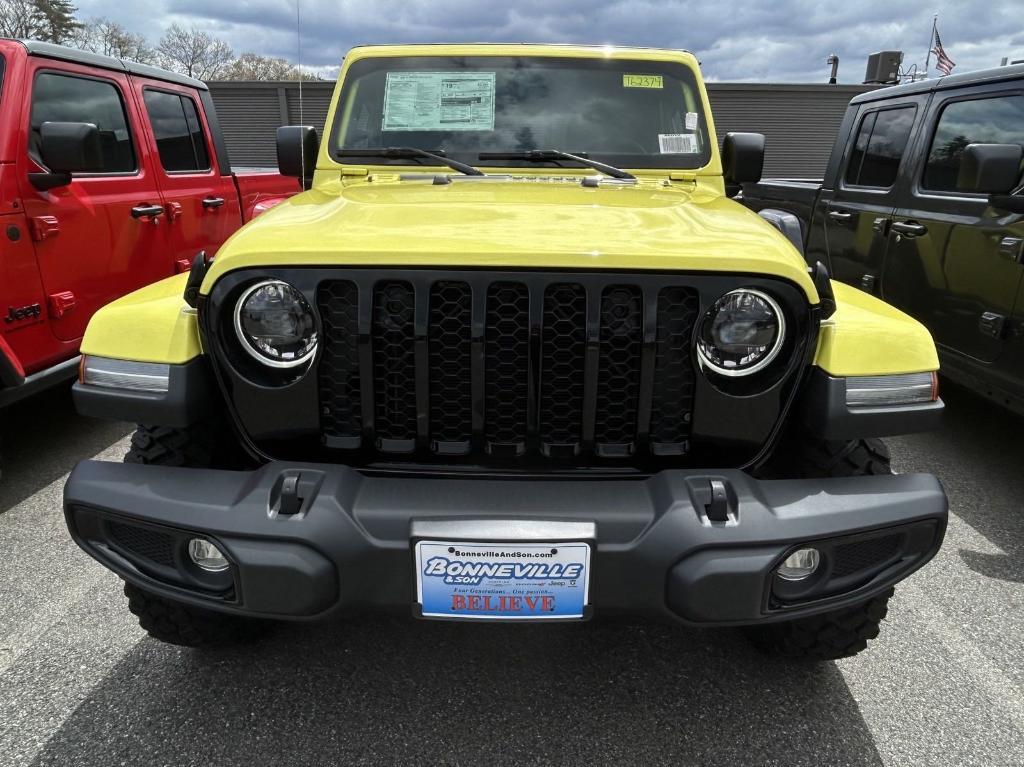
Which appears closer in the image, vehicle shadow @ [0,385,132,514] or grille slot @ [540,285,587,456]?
grille slot @ [540,285,587,456]

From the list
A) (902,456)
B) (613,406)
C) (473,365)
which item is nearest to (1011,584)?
(902,456)

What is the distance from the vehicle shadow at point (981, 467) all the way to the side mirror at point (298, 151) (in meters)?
3.17

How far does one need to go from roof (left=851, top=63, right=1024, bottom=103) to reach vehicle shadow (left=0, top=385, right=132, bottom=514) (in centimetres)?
484

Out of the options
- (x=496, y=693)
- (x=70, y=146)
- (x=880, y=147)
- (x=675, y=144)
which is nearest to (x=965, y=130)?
(x=880, y=147)

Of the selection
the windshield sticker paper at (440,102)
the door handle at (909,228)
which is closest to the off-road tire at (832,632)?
the windshield sticker paper at (440,102)

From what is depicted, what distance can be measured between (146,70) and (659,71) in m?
3.25

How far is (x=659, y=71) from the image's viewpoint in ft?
9.66

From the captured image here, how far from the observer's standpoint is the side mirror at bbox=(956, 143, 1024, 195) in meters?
3.05

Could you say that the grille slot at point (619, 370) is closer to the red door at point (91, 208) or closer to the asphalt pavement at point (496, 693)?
the asphalt pavement at point (496, 693)

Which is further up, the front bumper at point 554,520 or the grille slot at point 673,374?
the grille slot at point 673,374

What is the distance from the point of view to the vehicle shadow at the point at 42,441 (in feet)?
11.2

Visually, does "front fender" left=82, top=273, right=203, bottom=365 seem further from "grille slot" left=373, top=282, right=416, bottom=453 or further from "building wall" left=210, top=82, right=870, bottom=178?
"building wall" left=210, top=82, right=870, bottom=178

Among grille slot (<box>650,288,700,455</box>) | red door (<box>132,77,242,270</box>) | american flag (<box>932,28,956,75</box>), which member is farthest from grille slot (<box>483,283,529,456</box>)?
american flag (<box>932,28,956,75</box>)

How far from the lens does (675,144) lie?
9.33ft
